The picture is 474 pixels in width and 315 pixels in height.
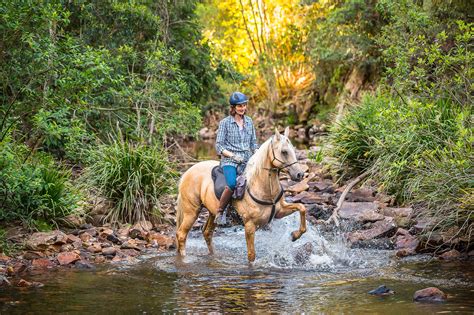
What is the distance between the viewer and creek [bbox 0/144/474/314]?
759 centimetres

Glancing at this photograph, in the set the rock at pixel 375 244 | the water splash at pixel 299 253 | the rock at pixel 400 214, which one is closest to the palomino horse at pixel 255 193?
the water splash at pixel 299 253

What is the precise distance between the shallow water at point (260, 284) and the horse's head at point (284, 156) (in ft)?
4.49

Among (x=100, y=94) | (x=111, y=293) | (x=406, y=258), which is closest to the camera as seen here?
(x=111, y=293)

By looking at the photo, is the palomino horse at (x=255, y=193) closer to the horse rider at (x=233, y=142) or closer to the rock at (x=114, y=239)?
the horse rider at (x=233, y=142)

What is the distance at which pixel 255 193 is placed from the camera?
32.9 ft

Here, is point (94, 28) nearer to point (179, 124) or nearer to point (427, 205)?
point (179, 124)

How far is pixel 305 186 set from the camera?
1612cm

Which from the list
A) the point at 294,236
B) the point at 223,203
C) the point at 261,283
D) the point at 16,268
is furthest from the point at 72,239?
the point at 261,283

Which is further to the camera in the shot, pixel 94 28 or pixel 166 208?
pixel 94 28

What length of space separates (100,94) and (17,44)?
416 cm

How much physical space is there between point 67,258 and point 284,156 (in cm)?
343

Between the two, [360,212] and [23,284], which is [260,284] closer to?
[23,284]

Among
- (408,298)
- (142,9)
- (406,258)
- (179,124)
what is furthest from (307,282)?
(142,9)

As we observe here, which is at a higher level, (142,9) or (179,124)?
(142,9)
